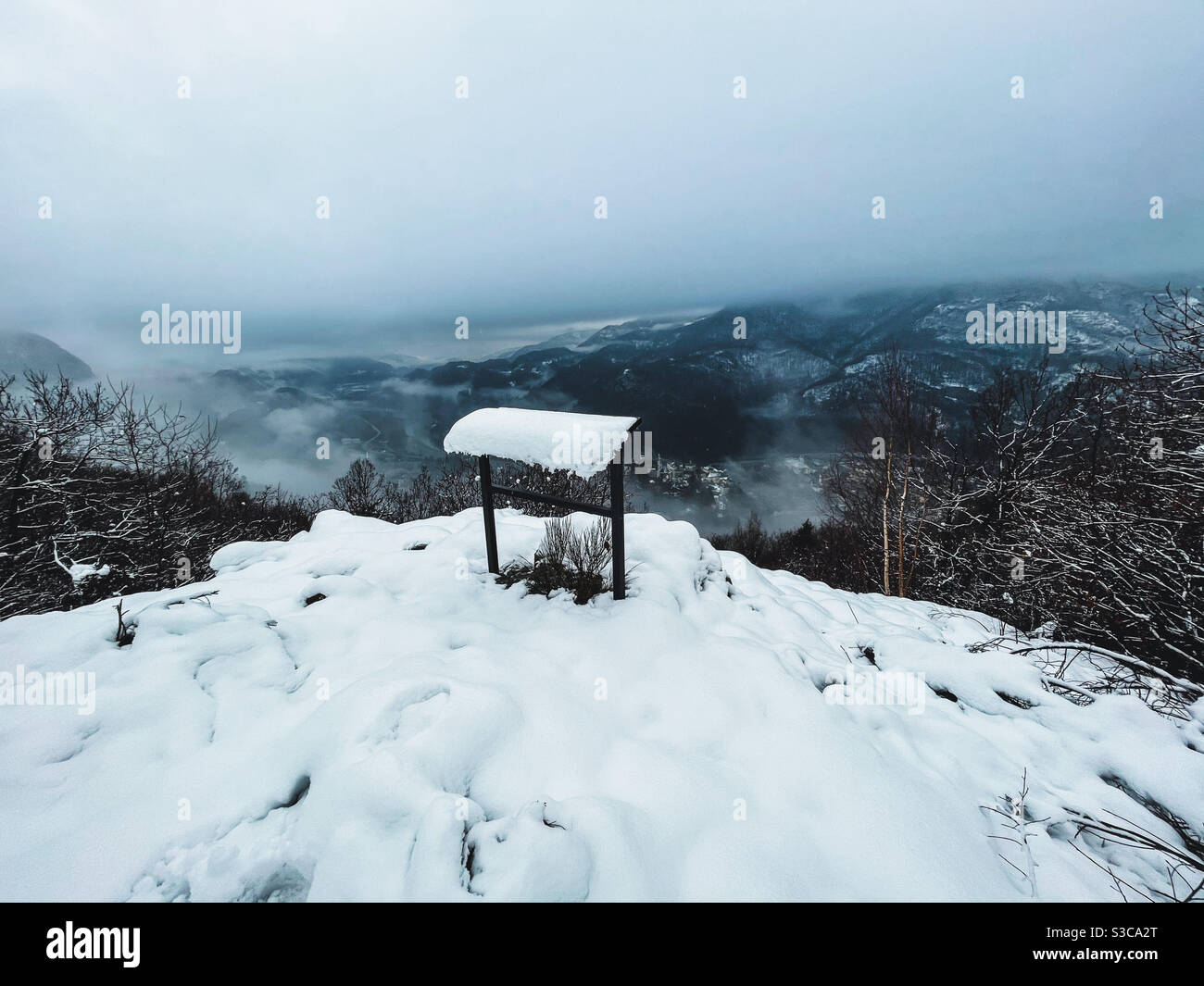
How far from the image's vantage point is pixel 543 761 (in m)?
2.94

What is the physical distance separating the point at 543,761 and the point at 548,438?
2.68 m

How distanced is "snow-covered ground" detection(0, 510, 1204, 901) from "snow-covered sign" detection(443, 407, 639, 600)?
1.08 m

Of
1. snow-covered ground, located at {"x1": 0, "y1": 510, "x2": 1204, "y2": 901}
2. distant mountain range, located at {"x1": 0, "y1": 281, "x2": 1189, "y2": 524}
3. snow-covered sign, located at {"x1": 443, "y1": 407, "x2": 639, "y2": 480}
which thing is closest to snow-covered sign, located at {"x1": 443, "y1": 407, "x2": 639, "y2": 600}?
snow-covered sign, located at {"x1": 443, "y1": 407, "x2": 639, "y2": 480}

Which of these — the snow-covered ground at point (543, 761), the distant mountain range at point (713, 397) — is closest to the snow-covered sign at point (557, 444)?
the snow-covered ground at point (543, 761)

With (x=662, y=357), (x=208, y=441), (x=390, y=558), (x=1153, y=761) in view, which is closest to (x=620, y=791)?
(x=1153, y=761)

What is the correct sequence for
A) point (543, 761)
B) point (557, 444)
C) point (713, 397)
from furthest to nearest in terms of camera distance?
1. point (713, 397)
2. point (557, 444)
3. point (543, 761)

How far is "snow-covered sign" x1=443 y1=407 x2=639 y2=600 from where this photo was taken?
4.21m

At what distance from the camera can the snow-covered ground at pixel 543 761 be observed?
7.33ft

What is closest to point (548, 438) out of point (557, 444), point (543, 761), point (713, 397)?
point (557, 444)

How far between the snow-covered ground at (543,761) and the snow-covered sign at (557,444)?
42.3 inches

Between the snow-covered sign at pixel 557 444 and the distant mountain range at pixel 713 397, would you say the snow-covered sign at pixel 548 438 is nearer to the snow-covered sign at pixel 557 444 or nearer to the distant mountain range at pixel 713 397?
the snow-covered sign at pixel 557 444

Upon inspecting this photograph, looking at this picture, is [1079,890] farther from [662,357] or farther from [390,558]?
[662,357]

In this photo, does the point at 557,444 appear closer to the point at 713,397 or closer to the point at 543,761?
the point at 543,761
